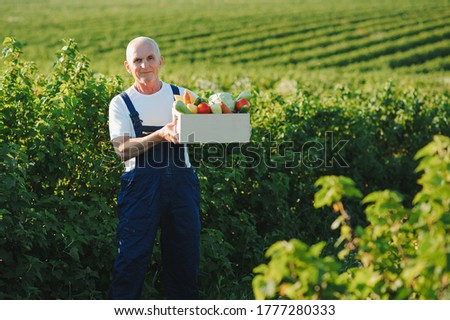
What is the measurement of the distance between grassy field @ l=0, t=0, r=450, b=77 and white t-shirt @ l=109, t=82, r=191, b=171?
69.5ft

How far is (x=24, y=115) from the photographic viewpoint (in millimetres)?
5031

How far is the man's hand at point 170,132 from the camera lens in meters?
4.00

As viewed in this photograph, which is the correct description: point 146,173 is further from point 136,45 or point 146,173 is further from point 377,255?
point 377,255

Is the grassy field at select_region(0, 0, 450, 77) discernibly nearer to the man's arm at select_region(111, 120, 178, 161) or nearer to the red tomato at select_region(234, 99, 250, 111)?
the red tomato at select_region(234, 99, 250, 111)

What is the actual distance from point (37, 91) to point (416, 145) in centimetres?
449

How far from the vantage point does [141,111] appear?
415 cm

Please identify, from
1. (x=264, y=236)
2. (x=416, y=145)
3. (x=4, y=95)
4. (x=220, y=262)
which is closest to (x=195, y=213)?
(x=220, y=262)

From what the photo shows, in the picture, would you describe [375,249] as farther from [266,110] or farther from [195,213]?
[266,110]

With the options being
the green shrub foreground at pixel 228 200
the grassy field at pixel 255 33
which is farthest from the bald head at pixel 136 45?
the grassy field at pixel 255 33

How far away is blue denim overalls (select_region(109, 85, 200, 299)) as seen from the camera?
4121 millimetres

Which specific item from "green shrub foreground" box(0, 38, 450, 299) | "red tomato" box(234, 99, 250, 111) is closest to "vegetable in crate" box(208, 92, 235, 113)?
"red tomato" box(234, 99, 250, 111)

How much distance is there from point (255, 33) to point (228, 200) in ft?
108

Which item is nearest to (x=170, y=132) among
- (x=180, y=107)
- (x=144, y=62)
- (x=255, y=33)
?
(x=180, y=107)

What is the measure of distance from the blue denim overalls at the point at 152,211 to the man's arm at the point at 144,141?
79 mm
